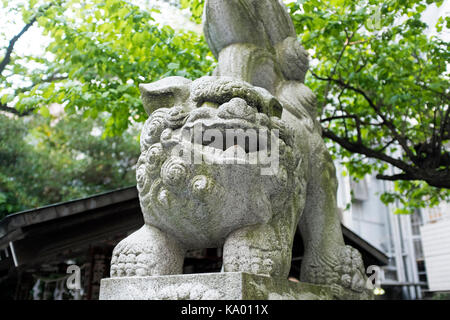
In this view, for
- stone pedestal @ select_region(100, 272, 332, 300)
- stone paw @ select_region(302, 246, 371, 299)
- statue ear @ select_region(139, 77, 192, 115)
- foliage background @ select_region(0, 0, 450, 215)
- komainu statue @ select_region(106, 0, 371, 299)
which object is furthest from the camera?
foliage background @ select_region(0, 0, 450, 215)

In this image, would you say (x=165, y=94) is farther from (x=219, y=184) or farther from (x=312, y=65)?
(x=312, y=65)

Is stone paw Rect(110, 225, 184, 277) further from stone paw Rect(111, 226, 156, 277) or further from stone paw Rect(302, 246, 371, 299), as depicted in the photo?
stone paw Rect(302, 246, 371, 299)

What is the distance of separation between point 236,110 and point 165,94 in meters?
0.42

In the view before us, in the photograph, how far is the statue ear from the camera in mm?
1887

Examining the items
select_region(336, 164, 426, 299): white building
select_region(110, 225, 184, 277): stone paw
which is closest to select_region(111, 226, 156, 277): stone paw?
select_region(110, 225, 184, 277): stone paw

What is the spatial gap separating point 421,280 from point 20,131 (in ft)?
43.3

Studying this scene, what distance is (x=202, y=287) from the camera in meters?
1.48

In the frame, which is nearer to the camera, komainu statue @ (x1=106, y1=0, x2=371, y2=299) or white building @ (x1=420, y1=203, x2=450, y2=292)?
komainu statue @ (x1=106, y1=0, x2=371, y2=299)

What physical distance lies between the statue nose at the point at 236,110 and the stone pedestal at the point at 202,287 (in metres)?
0.66

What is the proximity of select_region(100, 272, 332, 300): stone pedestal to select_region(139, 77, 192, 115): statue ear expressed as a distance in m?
0.83

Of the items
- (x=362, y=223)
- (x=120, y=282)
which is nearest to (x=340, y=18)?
(x=120, y=282)

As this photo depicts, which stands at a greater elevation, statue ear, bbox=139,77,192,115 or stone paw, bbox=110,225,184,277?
statue ear, bbox=139,77,192,115

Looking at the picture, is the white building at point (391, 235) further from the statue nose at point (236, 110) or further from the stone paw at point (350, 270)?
the statue nose at point (236, 110)

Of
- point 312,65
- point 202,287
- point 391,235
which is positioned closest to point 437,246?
point 391,235
